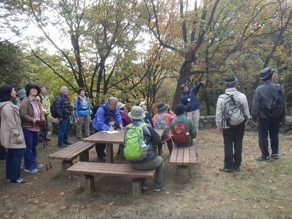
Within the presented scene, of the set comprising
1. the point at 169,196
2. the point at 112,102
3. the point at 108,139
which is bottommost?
the point at 169,196

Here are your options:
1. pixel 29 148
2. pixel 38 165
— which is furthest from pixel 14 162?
pixel 38 165

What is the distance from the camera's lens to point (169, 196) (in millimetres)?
3926

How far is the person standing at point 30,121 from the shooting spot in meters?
4.82

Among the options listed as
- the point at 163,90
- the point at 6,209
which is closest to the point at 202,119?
the point at 6,209

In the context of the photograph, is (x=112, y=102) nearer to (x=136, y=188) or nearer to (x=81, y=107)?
(x=136, y=188)

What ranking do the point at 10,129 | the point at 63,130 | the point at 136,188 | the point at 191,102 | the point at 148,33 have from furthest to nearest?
the point at 148,33
the point at 191,102
the point at 63,130
the point at 10,129
the point at 136,188

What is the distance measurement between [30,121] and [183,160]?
3.40 meters

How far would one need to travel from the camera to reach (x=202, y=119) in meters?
10.4

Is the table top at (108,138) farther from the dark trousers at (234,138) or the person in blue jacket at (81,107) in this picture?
the person in blue jacket at (81,107)

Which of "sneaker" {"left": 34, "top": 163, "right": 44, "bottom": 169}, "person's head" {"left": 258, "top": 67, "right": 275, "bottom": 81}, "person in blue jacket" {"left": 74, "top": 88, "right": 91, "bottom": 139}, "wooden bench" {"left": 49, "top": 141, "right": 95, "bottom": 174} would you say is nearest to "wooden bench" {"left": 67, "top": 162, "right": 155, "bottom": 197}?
"wooden bench" {"left": 49, "top": 141, "right": 95, "bottom": 174}

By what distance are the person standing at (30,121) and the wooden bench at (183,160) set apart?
3027 millimetres

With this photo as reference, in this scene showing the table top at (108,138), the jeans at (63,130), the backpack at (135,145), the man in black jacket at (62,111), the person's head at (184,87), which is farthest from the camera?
the person's head at (184,87)

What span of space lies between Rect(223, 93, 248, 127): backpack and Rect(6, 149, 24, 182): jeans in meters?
4.27

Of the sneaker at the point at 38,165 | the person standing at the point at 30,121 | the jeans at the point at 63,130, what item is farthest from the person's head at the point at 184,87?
the sneaker at the point at 38,165
